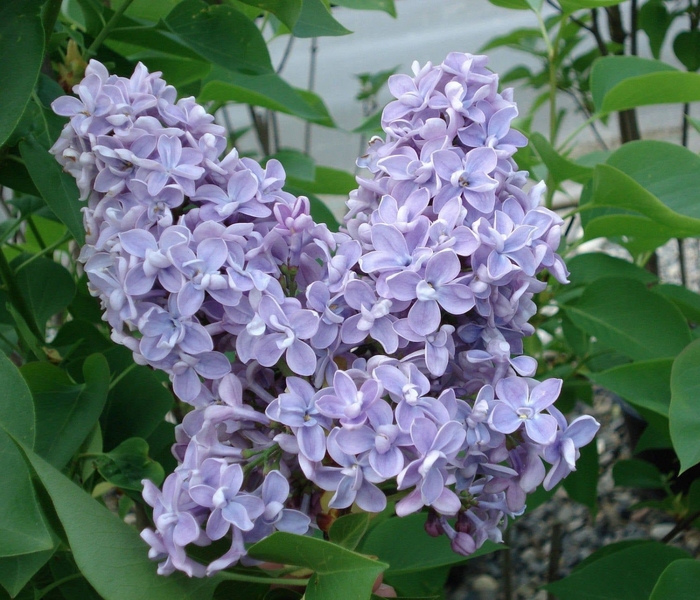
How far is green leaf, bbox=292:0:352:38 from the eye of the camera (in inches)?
20.4

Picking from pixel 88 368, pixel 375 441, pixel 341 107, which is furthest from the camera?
pixel 341 107

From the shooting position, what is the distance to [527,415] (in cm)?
32

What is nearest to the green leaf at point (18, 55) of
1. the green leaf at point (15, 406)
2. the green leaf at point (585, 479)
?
the green leaf at point (15, 406)

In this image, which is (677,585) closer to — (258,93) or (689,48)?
(258,93)

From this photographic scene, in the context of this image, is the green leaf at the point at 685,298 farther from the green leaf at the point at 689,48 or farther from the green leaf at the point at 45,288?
the green leaf at the point at 45,288

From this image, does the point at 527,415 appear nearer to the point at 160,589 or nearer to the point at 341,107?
the point at 160,589

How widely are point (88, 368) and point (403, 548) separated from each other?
252 millimetres

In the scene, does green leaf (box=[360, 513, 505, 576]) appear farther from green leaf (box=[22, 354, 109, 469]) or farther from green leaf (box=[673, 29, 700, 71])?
green leaf (box=[673, 29, 700, 71])

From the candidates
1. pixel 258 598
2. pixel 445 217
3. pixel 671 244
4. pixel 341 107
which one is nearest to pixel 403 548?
pixel 258 598

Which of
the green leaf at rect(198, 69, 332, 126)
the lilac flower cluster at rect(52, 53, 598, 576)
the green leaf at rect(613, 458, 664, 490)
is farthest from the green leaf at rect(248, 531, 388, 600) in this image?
the green leaf at rect(613, 458, 664, 490)

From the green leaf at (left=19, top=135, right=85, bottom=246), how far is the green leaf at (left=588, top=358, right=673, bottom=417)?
368 mm

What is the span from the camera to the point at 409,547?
531 mm

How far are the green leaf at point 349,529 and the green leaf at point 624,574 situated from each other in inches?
13.6

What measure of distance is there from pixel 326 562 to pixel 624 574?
397 millimetres
